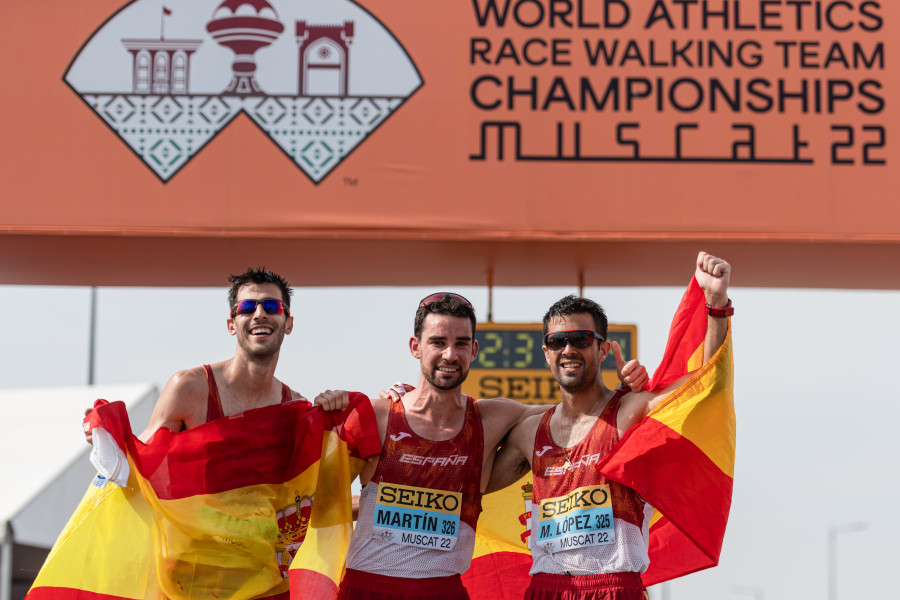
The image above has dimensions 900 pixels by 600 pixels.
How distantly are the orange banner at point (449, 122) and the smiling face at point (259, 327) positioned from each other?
3.87m

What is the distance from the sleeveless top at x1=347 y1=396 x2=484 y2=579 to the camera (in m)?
5.21

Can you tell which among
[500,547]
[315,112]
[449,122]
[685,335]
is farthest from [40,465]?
[685,335]

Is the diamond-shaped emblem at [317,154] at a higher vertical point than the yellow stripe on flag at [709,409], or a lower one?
higher

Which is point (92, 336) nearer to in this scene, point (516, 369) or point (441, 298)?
point (516, 369)

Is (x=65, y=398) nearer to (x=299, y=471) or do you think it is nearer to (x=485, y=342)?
(x=485, y=342)

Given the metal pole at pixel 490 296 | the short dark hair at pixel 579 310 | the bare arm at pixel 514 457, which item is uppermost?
the metal pole at pixel 490 296

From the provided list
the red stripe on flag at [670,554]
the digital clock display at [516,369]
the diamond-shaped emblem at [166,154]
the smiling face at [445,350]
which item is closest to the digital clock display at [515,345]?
the digital clock display at [516,369]

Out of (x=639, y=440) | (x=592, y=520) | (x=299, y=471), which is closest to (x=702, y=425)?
(x=639, y=440)

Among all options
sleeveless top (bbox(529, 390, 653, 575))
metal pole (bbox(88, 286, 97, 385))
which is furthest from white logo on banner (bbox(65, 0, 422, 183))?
metal pole (bbox(88, 286, 97, 385))

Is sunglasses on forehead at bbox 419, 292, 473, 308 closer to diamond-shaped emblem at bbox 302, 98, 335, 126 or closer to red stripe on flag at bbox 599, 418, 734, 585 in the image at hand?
red stripe on flag at bbox 599, 418, 734, 585

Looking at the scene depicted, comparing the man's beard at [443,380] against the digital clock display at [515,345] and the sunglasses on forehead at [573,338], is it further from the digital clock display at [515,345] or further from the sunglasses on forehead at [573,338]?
→ the digital clock display at [515,345]

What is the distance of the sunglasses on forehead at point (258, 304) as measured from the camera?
208 inches

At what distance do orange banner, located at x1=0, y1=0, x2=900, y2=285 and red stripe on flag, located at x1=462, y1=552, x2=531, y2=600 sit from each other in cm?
371

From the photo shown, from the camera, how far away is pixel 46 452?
38.4ft
